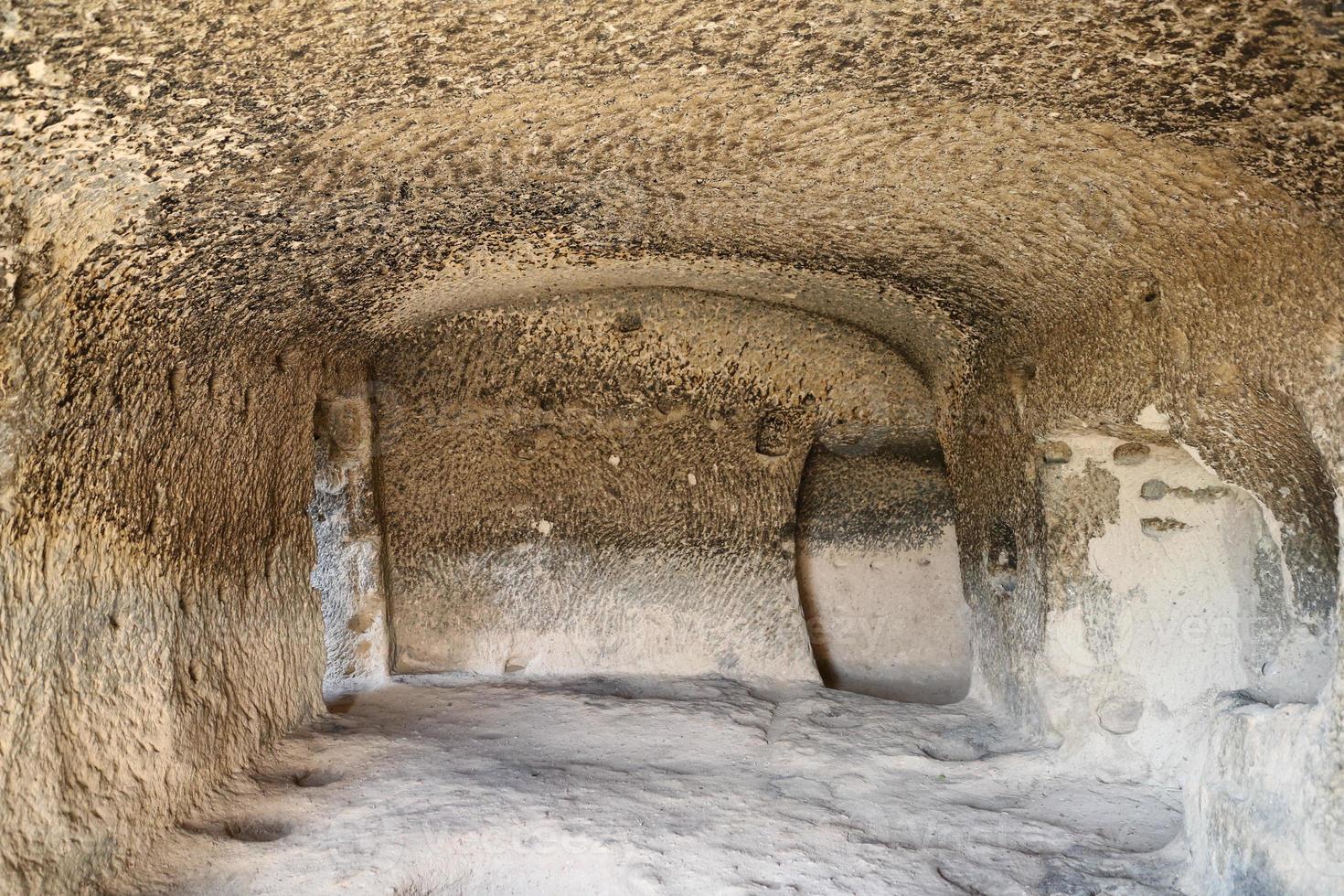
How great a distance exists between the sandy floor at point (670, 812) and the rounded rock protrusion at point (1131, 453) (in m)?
0.99

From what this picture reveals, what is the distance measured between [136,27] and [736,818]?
247 centimetres

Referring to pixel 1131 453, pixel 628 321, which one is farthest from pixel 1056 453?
pixel 628 321

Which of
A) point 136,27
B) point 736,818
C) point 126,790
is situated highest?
point 136,27

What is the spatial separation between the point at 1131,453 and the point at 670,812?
183 cm

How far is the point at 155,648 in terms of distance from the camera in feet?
9.83

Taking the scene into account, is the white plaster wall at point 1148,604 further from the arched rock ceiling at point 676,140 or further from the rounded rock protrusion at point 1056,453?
the arched rock ceiling at point 676,140

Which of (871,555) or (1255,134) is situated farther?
(871,555)

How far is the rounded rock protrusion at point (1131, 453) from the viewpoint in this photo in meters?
3.46

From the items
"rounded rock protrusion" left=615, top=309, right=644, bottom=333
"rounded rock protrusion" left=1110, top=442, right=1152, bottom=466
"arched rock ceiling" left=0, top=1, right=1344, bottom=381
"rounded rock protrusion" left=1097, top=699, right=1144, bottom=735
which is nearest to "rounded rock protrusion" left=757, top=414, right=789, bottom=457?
"rounded rock protrusion" left=615, top=309, right=644, bottom=333

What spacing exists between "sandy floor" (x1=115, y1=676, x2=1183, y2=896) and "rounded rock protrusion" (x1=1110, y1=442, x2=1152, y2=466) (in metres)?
0.99

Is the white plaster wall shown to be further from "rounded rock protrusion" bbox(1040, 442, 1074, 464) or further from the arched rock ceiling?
the arched rock ceiling

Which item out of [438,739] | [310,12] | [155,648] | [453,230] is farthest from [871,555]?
[310,12]

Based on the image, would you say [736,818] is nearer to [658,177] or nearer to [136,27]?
[658,177]

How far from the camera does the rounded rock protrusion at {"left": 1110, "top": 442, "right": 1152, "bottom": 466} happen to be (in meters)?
3.46
